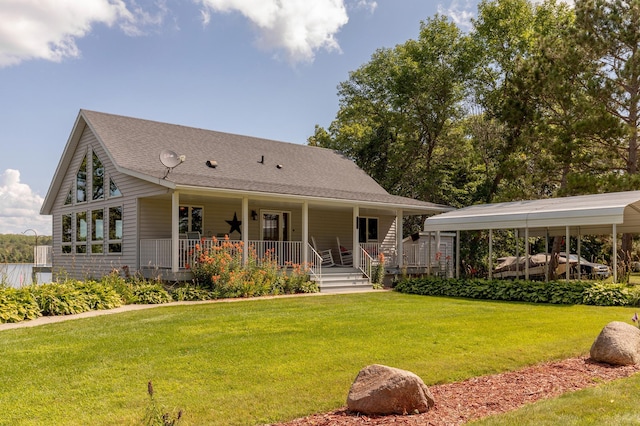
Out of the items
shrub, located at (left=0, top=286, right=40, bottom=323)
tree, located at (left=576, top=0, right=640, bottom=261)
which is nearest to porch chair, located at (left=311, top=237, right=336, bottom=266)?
tree, located at (left=576, top=0, right=640, bottom=261)

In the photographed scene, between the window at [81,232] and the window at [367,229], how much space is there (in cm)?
1032

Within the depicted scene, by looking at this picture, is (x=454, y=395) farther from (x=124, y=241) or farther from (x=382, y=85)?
(x=382, y=85)

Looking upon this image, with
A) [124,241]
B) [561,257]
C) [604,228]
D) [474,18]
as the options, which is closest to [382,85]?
[474,18]

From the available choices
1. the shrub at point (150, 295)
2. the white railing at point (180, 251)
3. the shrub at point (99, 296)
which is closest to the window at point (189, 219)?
the white railing at point (180, 251)

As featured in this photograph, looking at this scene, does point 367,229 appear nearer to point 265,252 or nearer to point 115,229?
point 265,252

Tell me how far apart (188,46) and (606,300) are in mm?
14728

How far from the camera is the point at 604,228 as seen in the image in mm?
16469

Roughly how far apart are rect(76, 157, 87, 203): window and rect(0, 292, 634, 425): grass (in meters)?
9.63

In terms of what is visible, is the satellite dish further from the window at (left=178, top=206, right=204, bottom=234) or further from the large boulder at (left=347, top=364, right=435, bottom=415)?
the large boulder at (left=347, top=364, right=435, bottom=415)

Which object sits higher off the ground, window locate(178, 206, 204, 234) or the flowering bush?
window locate(178, 206, 204, 234)

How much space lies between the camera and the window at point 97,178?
16.9 metres

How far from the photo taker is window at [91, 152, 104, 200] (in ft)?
55.6

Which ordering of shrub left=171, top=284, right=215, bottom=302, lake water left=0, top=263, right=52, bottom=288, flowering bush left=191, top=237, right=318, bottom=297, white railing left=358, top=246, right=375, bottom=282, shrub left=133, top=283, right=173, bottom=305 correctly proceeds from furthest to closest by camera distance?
white railing left=358, top=246, right=375, bottom=282
flowering bush left=191, top=237, right=318, bottom=297
shrub left=171, top=284, right=215, bottom=302
shrub left=133, top=283, right=173, bottom=305
lake water left=0, top=263, right=52, bottom=288

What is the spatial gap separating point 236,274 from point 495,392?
8821 mm
